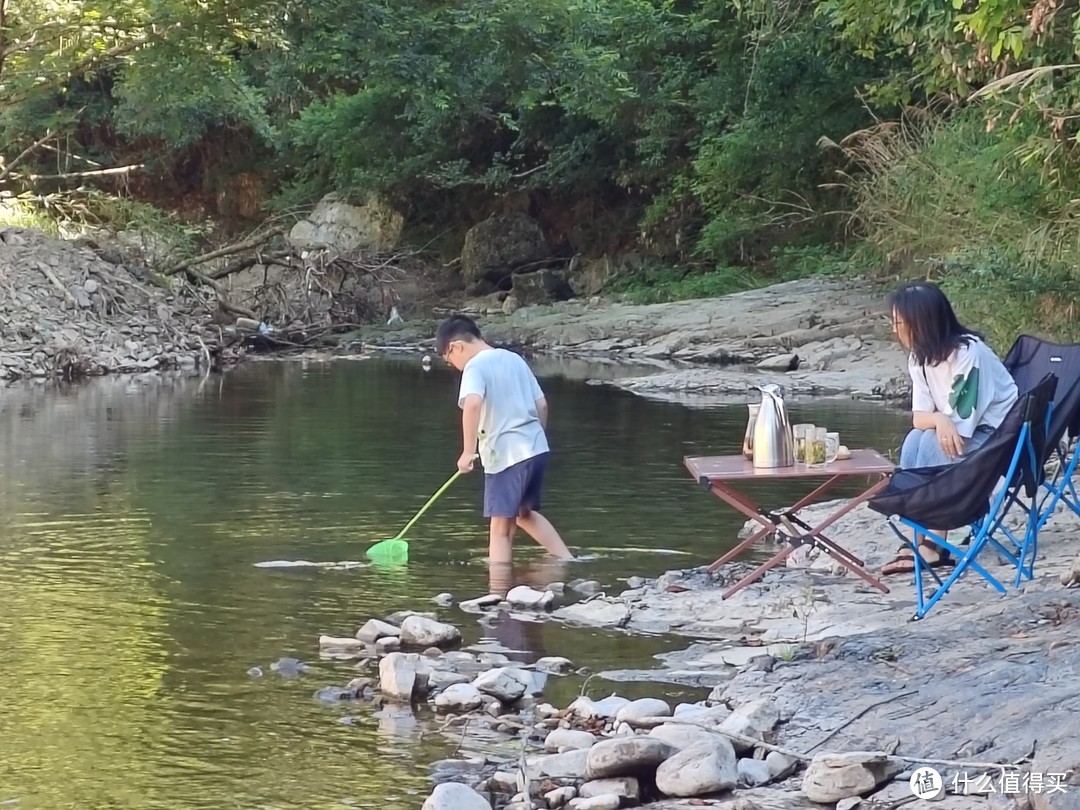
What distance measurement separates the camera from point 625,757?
5359 millimetres

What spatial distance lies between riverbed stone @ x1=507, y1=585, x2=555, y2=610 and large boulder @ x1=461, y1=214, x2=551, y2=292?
87.1ft

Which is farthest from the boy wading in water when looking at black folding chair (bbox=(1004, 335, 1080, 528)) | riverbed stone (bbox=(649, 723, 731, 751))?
riverbed stone (bbox=(649, 723, 731, 751))

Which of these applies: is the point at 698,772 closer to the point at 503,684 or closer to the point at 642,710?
the point at 642,710

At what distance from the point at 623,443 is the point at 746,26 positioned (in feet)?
48.3

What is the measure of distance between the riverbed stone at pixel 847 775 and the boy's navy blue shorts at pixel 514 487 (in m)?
4.12

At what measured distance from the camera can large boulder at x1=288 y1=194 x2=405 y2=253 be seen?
3625 cm

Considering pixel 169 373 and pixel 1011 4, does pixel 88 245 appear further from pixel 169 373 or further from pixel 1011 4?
pixel 1011 4

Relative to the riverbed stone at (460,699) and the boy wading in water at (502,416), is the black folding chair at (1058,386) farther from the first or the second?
the riverbed stone at (460,699)

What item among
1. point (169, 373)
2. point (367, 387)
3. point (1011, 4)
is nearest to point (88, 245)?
point (169, 373)

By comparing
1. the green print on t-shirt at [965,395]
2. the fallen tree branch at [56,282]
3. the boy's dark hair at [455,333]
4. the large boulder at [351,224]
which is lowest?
the green print on t-shirt at [965,395]

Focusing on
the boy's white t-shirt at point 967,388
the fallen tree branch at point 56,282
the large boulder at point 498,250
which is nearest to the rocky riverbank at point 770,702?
the boy's white t-shirt at point 967,388

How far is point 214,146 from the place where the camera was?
41344 millimetres

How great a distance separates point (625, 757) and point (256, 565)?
4.66m

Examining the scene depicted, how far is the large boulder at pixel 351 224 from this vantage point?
119 feet
